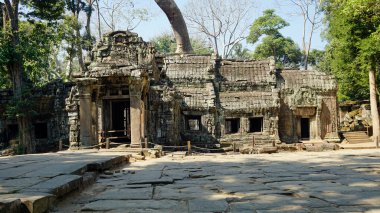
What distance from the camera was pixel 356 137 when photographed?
70.1ft

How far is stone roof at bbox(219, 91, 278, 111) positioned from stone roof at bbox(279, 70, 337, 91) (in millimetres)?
1615

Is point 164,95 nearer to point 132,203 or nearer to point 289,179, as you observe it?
point 289,179

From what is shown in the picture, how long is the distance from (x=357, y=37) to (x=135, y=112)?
1409 centimetres

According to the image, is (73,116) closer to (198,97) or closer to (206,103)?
(198,97)

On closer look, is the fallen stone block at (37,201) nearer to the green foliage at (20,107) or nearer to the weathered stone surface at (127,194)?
the weathered stone surface at (127,194)

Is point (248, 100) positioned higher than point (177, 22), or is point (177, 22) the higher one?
point (177, 22)

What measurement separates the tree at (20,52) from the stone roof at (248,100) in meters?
11.0

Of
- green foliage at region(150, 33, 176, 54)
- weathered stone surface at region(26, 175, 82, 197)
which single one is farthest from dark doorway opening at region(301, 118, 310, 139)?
green foliage at region(150, 33, 176, 54)

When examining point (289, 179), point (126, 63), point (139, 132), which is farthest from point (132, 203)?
point (126, 63)

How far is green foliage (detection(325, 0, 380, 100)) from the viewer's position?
17.1 m

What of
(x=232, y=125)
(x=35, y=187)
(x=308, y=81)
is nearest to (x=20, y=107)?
(x=232, y=125)

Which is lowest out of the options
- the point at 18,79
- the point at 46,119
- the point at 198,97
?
the point at 46,119

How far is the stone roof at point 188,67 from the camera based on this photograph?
2127cm

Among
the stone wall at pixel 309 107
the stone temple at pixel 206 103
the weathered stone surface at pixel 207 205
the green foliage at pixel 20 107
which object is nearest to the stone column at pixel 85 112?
the stone temple at pixel 206 103
